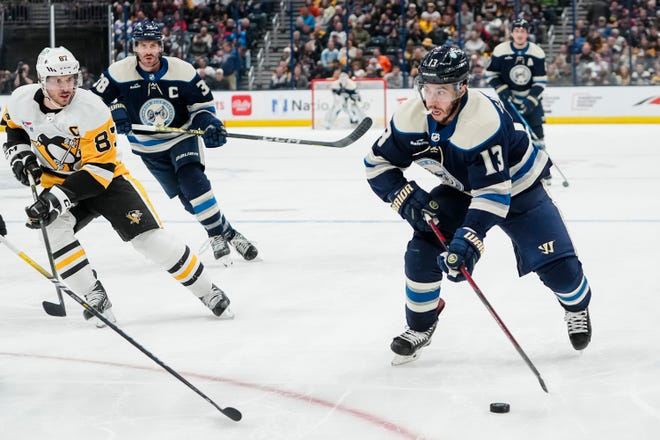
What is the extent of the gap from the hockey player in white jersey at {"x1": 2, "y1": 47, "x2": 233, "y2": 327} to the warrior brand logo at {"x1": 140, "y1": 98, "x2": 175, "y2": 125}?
3.86ft

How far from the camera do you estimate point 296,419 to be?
7.69ft

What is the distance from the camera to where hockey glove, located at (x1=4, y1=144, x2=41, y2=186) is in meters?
3.27

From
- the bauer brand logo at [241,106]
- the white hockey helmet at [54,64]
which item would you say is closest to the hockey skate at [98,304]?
the white hockey helmet at [54,64]

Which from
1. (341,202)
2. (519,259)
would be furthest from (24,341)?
(341,202)

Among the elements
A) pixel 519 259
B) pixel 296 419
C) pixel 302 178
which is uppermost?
pixel 519 259

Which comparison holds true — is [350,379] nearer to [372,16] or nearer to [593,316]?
[593,316]

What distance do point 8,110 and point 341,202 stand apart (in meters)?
3.34

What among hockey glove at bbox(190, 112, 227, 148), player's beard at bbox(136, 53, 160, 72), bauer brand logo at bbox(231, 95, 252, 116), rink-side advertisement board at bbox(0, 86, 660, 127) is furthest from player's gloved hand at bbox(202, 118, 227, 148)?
bauer brand logo at bbox(231, 95, 252, 116)

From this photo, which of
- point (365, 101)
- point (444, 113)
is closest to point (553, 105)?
point (365, 101)

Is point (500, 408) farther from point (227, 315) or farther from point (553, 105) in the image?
point (553, 105)

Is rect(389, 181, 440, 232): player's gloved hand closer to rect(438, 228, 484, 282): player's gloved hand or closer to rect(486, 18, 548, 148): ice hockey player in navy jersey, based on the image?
rect(438, 228, 484, 282): player's gloved hand

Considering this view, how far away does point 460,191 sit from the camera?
287 cm

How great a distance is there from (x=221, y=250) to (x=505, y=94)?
11.6 feet

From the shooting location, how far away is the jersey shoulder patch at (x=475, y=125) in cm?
257
